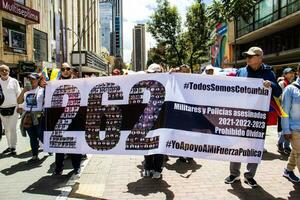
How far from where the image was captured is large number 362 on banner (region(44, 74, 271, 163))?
210 inches

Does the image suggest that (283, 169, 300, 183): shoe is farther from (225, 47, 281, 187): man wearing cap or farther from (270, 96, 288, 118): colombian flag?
(270, 96, 288, 118): colombian flag

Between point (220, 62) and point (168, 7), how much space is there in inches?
628

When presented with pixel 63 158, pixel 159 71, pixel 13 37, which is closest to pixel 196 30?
pixel 13 37

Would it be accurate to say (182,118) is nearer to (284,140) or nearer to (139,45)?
(284,140)

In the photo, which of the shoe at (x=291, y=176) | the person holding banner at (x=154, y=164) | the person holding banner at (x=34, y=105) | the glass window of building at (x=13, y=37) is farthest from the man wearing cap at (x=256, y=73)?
the glass window of building at (x=13, y=37)

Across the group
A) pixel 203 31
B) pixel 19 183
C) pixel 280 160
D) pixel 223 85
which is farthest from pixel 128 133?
pixel 203 31

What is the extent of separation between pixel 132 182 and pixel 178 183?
2.36ft

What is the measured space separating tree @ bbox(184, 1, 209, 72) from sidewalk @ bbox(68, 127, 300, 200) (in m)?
28.5

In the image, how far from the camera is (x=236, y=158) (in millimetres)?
5336

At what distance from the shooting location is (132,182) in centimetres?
616

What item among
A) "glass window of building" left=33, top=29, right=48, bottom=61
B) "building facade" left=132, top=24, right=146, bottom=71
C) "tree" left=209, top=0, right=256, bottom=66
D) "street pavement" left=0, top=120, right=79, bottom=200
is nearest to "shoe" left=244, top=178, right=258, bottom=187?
"street pavement" left=0, top=120, right=79, bottom=200

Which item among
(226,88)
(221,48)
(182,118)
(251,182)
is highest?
(221,48)

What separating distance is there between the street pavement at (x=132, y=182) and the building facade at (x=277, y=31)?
64.6ft

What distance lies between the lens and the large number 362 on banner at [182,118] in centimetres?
533
